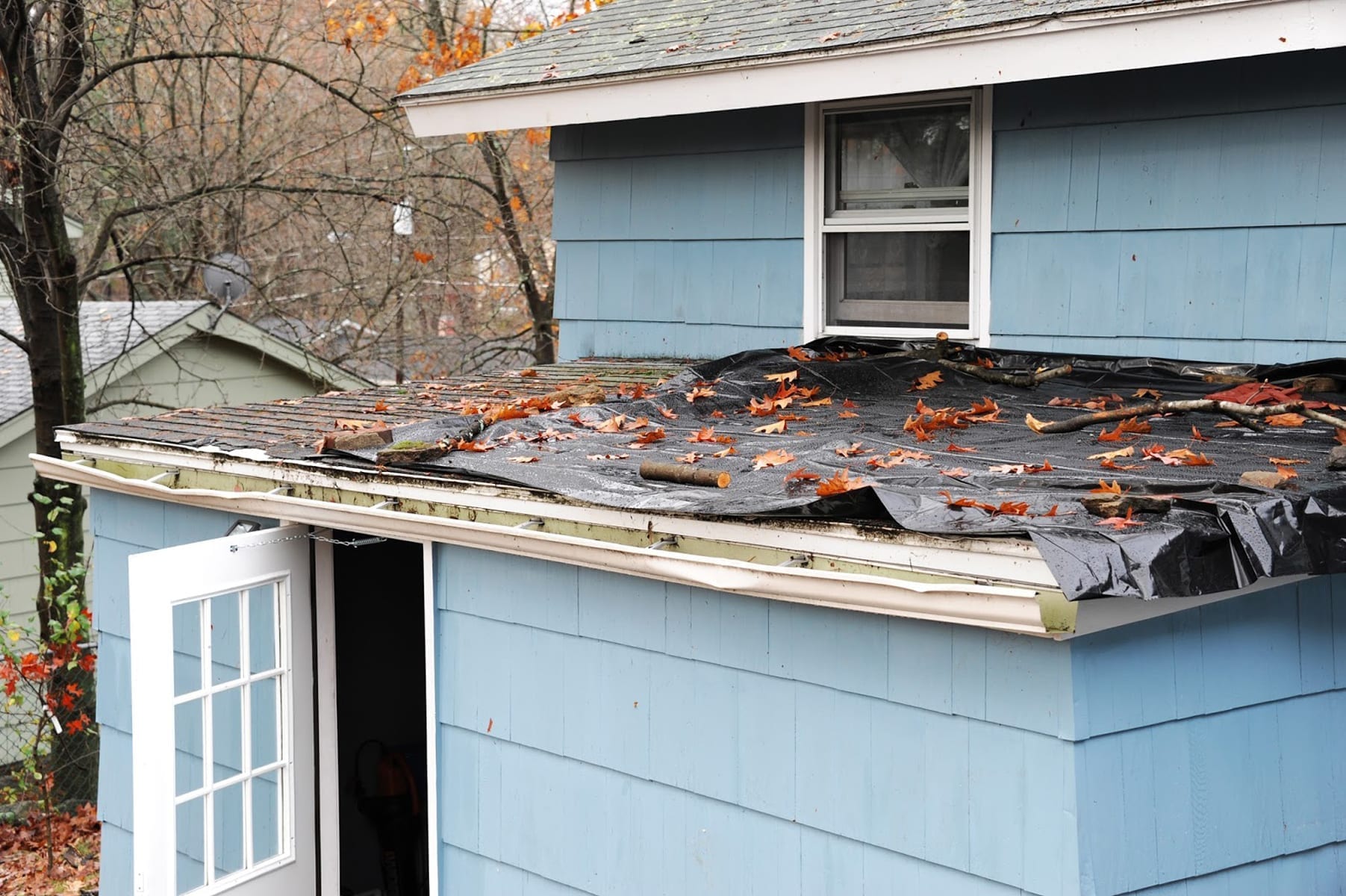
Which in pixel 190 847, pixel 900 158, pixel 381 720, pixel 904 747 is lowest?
pixel 190 847

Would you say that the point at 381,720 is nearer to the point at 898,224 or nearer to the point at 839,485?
the point at 898,224

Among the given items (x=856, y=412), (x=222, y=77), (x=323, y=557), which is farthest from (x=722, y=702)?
(x=222, y=77)

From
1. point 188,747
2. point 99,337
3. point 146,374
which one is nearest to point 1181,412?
point 188,747

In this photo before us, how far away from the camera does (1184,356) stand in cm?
596

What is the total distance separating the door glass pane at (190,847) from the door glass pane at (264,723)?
22.5 inches

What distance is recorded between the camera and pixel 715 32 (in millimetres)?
7164

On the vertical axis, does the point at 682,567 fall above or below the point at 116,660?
above

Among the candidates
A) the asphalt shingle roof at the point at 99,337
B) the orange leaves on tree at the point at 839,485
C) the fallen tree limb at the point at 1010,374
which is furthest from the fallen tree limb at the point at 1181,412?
the asphalt shingle roof at the point at 99,337

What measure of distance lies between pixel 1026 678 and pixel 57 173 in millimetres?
8472

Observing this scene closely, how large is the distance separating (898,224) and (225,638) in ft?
12.8

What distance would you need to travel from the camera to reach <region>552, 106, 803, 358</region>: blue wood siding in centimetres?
728

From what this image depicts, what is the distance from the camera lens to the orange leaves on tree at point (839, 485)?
151 inches

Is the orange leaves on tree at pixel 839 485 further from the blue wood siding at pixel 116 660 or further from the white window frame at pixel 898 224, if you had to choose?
the blue wood siding at pixel 116 660

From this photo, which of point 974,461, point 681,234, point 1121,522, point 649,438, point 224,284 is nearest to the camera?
point 1121,522
